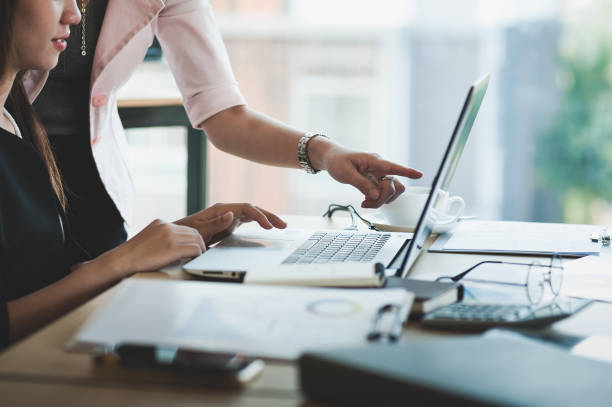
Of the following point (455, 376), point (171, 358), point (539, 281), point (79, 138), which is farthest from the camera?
point (79, 138)

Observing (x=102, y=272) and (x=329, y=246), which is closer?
(x=102, y=272)

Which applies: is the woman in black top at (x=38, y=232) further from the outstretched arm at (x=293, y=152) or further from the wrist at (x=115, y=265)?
the outstretched arm at (x=293, y=152)

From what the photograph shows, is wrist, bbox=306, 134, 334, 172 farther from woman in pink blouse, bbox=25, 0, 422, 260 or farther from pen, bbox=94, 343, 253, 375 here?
pen, bbox=94, 343, 253, 375

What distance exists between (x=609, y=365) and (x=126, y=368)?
391mm

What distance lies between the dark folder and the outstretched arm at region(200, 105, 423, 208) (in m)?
0.58

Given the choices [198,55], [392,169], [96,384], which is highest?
[198,55]

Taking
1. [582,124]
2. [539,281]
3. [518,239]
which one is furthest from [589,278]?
[582,124]

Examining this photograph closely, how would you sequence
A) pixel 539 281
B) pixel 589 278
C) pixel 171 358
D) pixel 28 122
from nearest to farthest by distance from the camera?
pixel 171 358
pixel 539 281
pixel 589 278
pixel 28 122

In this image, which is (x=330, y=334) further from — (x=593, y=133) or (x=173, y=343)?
(x=593, y=133)

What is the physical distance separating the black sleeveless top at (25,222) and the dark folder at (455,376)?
1.83ft

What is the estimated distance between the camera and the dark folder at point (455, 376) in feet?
1.67

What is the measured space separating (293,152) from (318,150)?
7 cm

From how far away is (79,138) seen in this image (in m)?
1.46

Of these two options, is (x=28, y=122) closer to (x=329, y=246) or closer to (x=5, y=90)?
(x=5, y=90)
